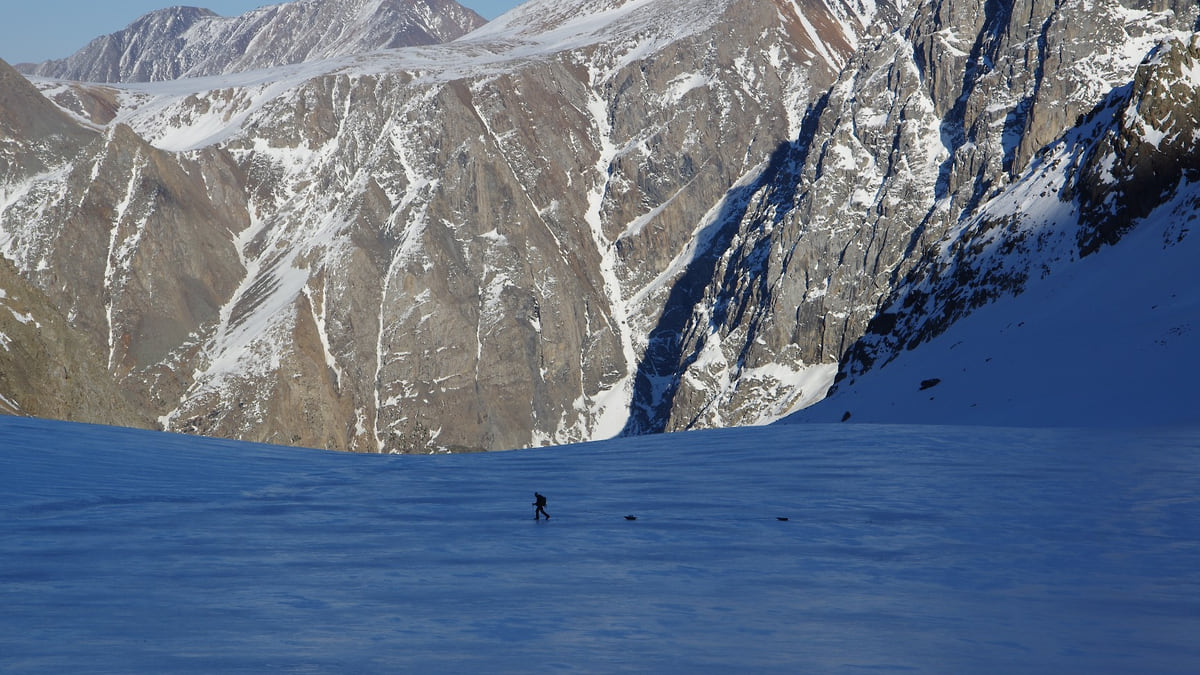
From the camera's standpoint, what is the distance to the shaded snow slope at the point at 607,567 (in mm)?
12859

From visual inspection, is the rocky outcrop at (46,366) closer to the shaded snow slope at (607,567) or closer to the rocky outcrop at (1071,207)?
the shaded snow slope at (607,567)

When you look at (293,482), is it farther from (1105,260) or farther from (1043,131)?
(1043,131)

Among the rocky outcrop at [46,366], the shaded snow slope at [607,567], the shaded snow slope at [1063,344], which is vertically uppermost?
the rocky outcrop at [46,366]

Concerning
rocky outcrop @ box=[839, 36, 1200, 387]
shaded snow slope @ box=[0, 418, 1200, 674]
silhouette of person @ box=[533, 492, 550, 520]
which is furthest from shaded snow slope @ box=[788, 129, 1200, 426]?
silhouette of person @ box=[533, 492, 550, 520]

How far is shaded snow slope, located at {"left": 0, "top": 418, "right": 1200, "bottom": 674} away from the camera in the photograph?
1286cm

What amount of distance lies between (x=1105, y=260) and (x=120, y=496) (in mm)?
68520

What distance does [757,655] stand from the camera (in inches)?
504

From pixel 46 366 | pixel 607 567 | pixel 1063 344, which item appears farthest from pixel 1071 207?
pixel 607 567

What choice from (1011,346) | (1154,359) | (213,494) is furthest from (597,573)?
(1011,346)

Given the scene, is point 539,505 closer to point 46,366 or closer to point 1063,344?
point 1063,344

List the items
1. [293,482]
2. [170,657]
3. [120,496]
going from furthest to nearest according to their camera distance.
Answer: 1. [293,482]
2. [120,496]
3. [170,657]

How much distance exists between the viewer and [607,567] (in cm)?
1780

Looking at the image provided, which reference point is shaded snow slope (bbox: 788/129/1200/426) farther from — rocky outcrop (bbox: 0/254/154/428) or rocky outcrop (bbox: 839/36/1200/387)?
rocky outcrop (bbox: 0/254/154/428)

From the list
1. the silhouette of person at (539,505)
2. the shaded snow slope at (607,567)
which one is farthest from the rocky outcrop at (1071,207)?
the silhouette of person at (539,505)
